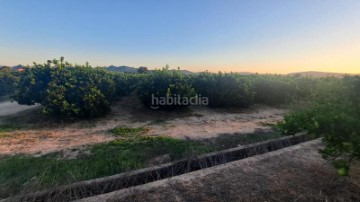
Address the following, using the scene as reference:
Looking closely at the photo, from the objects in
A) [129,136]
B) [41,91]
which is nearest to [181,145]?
[129,136]

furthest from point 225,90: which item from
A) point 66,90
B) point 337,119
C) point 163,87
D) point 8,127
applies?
point 337,119

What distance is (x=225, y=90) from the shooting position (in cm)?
1010

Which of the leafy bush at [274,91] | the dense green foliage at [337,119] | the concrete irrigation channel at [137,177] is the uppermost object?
the dense green foliage at [337,119]

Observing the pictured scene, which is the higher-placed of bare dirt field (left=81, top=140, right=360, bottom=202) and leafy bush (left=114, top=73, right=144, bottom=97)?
leafy bush (left=114, top=73, right=144, bottom=97)

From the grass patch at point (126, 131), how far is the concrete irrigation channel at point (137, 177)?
2.55 meters

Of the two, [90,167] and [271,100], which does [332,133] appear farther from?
[271,100]

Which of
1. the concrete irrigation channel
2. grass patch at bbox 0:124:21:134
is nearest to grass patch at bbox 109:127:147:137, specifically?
the concrete irrigation channel

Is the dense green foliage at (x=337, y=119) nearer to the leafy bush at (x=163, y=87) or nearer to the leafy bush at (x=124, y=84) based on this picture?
the leafy bush at (x=163, y=87)

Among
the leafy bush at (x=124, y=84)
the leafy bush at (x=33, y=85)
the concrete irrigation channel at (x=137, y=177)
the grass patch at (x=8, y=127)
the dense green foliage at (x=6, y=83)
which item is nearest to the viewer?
the concrete irrigation channel at (x=137, y=177)

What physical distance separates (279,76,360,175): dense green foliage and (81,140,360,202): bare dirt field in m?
0.89

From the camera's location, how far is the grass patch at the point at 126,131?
20.8ft

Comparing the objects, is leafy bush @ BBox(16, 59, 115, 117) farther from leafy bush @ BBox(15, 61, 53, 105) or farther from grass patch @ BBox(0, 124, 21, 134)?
grass patch @ BBox(0, 124, 21, 134)

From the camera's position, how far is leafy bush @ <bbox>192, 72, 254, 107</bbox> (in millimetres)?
10086

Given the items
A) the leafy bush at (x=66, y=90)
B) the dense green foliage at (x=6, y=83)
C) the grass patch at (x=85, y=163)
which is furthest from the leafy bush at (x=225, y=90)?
the dense green foliage at (x=6, y=83)
